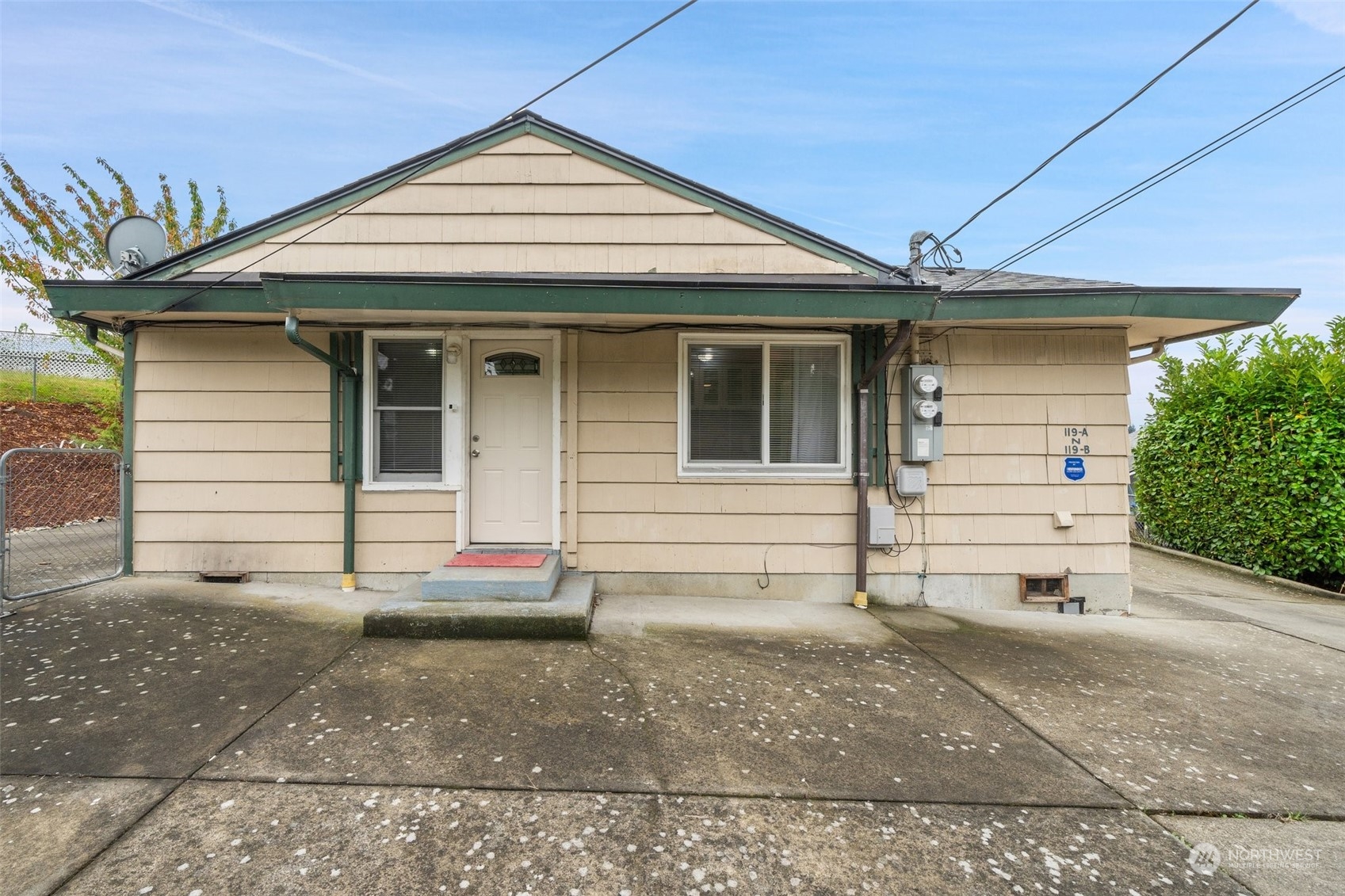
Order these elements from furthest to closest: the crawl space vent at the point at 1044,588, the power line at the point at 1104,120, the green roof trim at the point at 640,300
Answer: the crawl space vent at the point at 1044,588 < the green roof trim at the point at 640,300 < the power line at the point at 1104,120

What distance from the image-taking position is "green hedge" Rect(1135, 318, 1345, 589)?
5398 mm

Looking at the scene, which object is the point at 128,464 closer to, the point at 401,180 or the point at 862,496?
the point at 401,180

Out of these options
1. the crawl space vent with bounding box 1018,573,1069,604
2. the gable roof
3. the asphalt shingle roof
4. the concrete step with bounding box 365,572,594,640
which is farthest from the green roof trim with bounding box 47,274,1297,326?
the crawl space vent with bounding box 1018,573,1069,604

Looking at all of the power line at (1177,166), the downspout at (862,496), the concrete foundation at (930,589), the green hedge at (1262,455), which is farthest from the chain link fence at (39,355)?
the green hedge at (1262,455)

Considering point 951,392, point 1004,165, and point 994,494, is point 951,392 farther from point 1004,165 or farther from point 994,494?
point 1004,165

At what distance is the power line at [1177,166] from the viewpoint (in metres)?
3.09

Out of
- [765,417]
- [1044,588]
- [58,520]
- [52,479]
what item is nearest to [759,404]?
[765,417]

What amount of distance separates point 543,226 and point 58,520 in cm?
784

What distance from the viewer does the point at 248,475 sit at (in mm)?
4523

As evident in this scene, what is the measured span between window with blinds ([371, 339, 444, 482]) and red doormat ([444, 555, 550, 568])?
0.85 meters

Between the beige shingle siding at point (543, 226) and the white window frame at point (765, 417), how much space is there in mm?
599

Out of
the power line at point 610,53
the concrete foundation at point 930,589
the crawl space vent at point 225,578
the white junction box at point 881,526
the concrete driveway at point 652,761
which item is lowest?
the concrete driveway at point 652,761

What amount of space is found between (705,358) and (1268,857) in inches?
155

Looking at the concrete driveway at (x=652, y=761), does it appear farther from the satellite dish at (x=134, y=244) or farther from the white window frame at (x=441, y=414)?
the satellite dish at (x=134, y=244)
